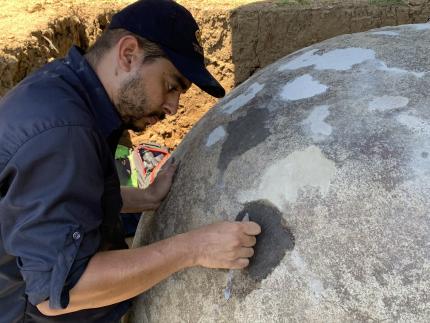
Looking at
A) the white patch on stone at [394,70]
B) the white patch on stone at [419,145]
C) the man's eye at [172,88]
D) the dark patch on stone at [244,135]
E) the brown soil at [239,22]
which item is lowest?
the brown soil at [239,22]

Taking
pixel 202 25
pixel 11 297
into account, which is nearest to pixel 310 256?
pixel 11 297

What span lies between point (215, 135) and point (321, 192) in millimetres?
602

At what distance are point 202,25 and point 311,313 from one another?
4.14 m

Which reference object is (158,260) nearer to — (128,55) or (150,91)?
(150,91)

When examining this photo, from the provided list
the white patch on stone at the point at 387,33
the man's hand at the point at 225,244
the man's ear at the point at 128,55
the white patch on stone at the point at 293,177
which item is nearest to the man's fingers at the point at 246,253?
the man's hand at the point at 225,244

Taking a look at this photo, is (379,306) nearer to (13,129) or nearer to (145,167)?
(13,129)

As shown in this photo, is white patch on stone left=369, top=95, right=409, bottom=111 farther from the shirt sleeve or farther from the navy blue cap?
the shirt sleeve

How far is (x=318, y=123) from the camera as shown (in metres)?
2.02

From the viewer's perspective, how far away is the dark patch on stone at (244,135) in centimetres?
212

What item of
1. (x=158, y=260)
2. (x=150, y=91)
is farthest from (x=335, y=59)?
(x=158, y=260)

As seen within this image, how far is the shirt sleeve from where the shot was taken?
5.51ft

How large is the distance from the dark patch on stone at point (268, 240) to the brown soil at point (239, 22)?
346cm

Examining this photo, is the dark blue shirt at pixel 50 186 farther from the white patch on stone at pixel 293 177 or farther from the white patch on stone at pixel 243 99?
the white patch on stone at pixel 243 99

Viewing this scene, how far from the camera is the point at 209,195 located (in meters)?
2.15
